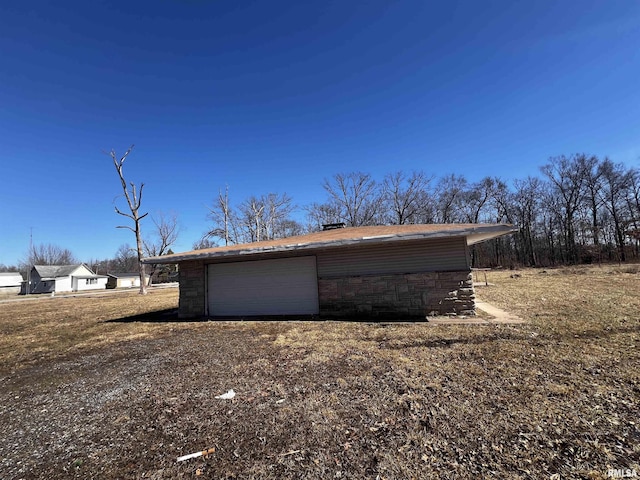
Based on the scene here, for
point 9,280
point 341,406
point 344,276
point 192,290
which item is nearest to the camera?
point 341,406

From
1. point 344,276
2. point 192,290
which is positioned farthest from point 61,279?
point 344,276

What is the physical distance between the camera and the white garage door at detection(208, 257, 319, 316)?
8.79 m

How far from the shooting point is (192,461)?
7.50ft

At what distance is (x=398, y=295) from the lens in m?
7.82

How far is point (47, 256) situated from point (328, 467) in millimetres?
82676

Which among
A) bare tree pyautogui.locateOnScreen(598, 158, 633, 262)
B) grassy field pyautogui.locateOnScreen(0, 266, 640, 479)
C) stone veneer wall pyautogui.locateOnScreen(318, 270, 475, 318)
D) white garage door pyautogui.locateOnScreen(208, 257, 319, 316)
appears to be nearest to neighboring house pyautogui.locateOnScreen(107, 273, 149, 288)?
white garage door pyautogui.locateOnScreen(208, 257, 319, 316)

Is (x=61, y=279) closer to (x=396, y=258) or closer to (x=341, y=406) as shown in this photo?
(x=396, y=258)

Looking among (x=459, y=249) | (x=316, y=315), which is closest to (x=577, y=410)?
(x=459, y=249)

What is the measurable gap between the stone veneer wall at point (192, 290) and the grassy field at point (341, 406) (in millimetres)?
3766

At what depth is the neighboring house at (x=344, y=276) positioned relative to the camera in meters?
7.46

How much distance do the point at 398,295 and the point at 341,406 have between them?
5.16m

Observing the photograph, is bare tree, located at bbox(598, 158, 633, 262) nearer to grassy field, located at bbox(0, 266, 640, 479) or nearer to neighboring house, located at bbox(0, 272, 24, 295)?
grassy field, located at bbox(0, 266, 640, 479)

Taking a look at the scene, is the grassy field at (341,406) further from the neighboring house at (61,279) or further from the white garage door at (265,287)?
the neighboring house at (61,279)

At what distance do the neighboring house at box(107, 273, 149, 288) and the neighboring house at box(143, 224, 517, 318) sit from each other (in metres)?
42.4
